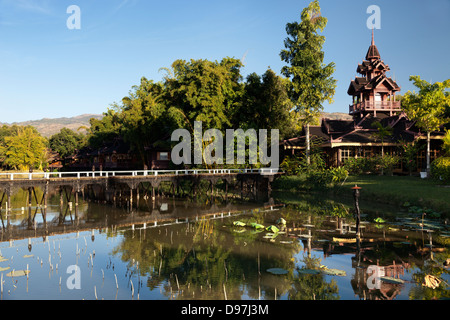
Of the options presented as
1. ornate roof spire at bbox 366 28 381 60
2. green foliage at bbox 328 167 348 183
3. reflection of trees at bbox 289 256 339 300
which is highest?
ornate roof spire at bbox 366 28 381 60

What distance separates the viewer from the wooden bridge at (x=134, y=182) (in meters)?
28.9

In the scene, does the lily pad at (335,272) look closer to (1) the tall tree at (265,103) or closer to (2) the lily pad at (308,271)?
(2) the lily pad at (308,271)

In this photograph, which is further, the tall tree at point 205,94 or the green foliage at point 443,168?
the tall tree at point 205,94

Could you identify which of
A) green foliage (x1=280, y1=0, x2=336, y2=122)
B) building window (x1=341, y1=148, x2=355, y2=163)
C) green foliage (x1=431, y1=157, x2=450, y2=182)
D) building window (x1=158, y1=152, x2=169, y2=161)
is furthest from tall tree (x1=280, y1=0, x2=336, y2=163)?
building window (x1=158, y1=152, x2=169, y2=161)

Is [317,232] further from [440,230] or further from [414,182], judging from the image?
[414,182]

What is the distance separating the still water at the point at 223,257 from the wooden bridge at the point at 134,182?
3.89m

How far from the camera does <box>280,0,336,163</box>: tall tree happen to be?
3978cm

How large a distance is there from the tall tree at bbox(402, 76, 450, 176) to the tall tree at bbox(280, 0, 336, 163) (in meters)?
9.09

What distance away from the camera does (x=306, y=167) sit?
42094mm

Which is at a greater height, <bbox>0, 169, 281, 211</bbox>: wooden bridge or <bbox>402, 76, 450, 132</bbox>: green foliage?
<bbox>402, 76, 450, 132</bbox>: green foliage

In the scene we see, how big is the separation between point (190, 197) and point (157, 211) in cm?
1075

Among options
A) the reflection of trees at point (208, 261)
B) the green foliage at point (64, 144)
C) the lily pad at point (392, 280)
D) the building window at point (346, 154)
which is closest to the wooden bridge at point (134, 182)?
the building window at point (346, 154)

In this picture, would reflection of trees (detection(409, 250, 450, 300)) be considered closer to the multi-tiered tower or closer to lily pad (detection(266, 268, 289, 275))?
lily pad (detection(266, 268, 289, 275))
